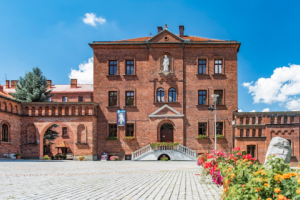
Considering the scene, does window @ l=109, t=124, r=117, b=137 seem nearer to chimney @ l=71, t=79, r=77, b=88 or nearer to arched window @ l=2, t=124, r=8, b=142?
arched window @ l=2, t=124, r=8, b=142

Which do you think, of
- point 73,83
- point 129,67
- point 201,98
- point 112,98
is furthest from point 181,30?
point 73,83

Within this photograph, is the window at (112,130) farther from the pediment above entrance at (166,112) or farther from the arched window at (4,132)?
the arched window at (4,132)

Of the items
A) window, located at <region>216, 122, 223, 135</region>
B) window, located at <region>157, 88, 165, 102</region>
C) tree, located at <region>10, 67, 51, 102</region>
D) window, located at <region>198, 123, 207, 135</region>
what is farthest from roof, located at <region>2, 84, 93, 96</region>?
window, located at <region>216, 122, 223, 135</region>

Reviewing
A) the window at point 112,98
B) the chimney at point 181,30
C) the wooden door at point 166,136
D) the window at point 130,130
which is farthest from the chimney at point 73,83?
the wooden door at point 166,136

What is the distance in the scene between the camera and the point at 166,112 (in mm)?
32469

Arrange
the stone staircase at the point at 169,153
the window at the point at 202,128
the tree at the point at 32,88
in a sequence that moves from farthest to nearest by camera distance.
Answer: the tree at the point at 32,88, the window at the point at 202,128, the stone staircase at the point at 169,153

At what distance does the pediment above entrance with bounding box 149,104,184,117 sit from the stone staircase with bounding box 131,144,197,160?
3.46m

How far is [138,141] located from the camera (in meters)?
32.5

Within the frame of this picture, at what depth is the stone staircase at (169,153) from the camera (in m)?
30.6

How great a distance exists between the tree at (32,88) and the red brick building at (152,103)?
6.05 metres

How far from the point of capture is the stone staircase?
30.6 meters

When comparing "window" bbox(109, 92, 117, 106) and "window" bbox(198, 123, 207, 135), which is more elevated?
"window" bbox(109, 92, 117, 106)

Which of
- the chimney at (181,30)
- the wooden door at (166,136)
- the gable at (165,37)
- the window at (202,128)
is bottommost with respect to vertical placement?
the wooden door at (166,136)

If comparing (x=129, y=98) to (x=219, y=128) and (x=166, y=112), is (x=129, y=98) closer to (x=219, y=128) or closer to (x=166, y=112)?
(x=166, y=112)
